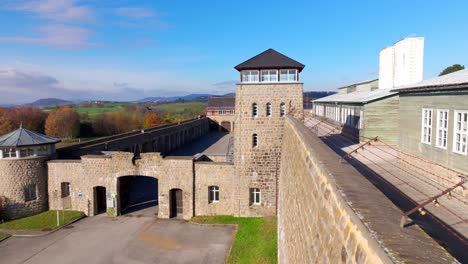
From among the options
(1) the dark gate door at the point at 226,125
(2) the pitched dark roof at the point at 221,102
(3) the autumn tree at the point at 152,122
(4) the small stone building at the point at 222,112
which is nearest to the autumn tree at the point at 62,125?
(3) the autumn tree at the point at 152,122

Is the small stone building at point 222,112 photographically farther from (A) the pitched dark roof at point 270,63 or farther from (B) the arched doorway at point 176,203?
(A) the pitched dark roof at point 270,63

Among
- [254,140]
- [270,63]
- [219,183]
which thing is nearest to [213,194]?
[219,183]

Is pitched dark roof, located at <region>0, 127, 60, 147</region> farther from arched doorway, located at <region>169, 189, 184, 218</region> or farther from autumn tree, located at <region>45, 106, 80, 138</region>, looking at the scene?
autumn tree, located at <region>45, 106, 80, 138</region>

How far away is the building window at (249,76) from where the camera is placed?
1873cm

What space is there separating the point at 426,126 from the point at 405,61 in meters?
10.9

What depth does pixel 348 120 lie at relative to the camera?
2220cm

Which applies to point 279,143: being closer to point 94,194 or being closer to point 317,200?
point 94,194

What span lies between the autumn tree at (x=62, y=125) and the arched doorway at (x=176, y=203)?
52167mm

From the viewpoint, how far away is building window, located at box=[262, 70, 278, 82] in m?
18.6

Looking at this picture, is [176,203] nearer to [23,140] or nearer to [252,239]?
[252,239]

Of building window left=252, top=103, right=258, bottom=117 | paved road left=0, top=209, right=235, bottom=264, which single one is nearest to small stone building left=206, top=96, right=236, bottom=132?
building window left=252, top=103, right=258, bottom=117

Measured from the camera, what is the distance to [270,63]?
18.5 metres

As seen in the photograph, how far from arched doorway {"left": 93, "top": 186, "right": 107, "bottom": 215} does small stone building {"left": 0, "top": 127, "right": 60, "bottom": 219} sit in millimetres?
3391

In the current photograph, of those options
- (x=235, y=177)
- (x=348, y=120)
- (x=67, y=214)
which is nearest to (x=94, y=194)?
(x=67, y=214)
